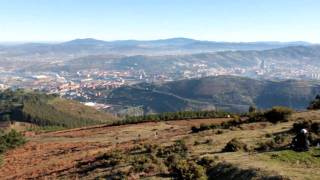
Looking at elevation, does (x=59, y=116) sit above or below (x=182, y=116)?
below

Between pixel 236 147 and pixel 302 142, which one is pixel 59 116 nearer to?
pixel 236 147

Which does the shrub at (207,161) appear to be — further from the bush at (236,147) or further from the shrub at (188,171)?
the bush at (236,147)

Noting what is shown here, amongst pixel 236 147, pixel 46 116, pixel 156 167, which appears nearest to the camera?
pixel 156 167

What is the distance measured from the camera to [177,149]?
Result: 1168 inches

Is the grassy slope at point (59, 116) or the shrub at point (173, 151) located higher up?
the shrub at point (173, 151)

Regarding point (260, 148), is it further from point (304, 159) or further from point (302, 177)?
point (302, 177)

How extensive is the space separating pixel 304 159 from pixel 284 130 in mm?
11919

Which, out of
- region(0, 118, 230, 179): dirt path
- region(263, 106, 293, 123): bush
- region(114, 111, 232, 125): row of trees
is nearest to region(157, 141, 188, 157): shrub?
region(0, 118, 230, 179): dirt path

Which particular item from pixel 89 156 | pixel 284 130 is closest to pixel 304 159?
pixel 284 130

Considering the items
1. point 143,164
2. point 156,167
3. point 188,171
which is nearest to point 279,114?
point 143,164

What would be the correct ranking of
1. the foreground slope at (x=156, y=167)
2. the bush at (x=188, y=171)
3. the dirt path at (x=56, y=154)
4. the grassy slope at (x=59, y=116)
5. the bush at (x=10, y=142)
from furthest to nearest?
1. the grassy slope at (x=59, y=116)
2. the bush at (x=10, y=142)
3. the dirt path at (x=56, y=154)
4. the bush at (x=188, y=171)
5. the foreground slope at (x=156, y=167)

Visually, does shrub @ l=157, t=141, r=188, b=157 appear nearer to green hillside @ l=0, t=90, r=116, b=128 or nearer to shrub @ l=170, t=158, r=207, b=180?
shrub @ l=170, t=158, r=207, b=180

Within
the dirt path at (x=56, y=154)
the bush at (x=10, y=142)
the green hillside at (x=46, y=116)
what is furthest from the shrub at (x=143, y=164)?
the green hillside at (x=46, y=116)

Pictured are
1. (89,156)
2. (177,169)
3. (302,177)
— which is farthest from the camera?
(89,156)
